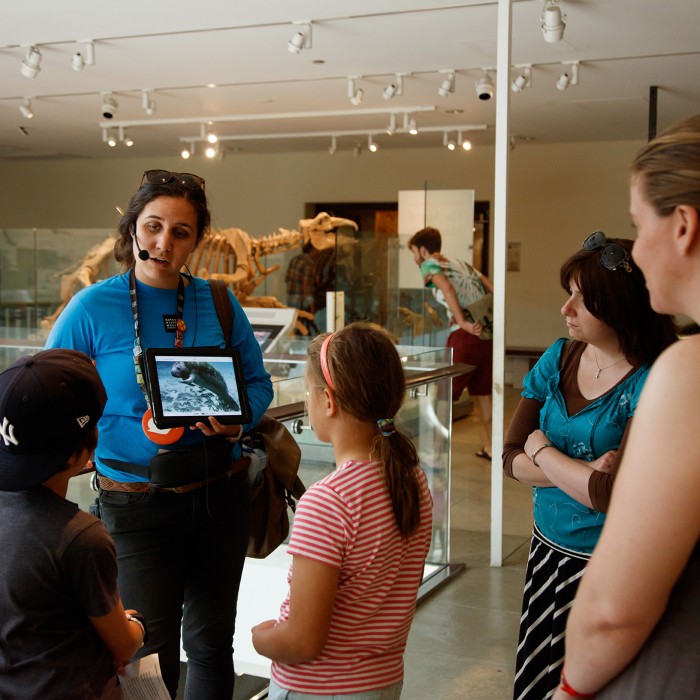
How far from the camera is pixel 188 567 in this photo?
6.90ft

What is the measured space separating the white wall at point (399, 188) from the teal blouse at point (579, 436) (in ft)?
33.1

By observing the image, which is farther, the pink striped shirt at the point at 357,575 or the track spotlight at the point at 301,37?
the track spotlight at the point at 301,37

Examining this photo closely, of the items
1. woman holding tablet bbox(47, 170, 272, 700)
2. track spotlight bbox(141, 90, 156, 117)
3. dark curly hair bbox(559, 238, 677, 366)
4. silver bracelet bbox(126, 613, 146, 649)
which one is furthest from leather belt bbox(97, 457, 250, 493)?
track spotlight bbox(141, 90, 156, 117)

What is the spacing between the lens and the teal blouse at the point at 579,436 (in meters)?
2.07

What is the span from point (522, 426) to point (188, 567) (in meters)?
0.88

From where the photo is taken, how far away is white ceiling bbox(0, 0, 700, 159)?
20.3 ft

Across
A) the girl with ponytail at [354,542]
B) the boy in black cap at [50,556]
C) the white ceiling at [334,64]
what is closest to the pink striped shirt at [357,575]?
the girl with ponytail at [354,542]

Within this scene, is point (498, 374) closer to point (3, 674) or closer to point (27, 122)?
point (3, 674)

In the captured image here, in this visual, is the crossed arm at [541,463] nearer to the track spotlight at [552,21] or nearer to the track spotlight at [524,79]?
the track spotlight at [552,21]

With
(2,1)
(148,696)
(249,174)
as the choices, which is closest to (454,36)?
(2,1)

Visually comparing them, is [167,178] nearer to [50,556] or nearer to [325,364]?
[325,364]

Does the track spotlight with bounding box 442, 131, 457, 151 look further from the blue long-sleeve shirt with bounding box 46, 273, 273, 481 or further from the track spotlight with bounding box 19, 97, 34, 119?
the blue long-sleeve shirt with bounding box 46, 273, 273, 481

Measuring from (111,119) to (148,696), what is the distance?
10.0m

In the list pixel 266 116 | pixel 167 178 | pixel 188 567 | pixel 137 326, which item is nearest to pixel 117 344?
pixel 137 326
